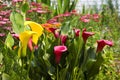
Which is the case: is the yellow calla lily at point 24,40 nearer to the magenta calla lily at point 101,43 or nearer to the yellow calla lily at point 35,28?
the yellow calla lily at point 35,28

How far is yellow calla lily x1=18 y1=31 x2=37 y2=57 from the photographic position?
3.05 meters

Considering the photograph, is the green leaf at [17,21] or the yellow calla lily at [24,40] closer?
the yellow calla lily at [24,40]

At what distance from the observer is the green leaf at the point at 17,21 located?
318 cm

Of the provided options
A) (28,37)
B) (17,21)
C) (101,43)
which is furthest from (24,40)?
(101,43)

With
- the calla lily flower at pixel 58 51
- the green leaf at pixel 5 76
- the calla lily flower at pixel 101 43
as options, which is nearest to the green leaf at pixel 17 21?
the calla lily flower at pixel 58 51

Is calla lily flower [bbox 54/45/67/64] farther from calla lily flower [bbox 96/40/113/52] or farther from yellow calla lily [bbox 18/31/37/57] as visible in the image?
calla lily flower [bbox 96/40/113/52]

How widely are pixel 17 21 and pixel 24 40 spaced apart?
0.59 ft

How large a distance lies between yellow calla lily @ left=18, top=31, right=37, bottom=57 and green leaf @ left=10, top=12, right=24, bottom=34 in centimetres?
14

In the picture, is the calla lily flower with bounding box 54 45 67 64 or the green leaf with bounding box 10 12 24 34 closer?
the calla lily flower with bounding box 54 45 67 64

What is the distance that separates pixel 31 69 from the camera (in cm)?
324

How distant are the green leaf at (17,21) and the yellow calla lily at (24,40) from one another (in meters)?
0.14

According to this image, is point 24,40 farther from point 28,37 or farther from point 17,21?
point 17,21

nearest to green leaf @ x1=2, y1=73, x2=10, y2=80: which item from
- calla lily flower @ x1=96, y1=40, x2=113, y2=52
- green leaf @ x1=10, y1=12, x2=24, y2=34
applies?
green leaf @ x1=10, y1=12, x2=24, y2=34

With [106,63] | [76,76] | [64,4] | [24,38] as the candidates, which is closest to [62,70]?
[76,76]
